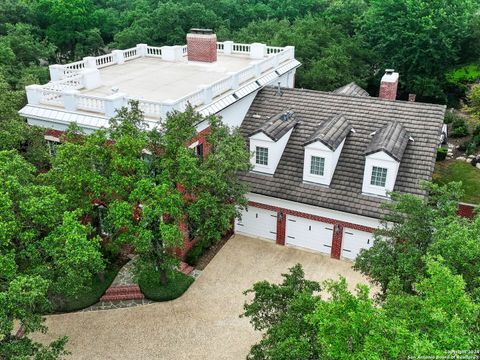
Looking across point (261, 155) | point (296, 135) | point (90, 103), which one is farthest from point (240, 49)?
point (90, 103)

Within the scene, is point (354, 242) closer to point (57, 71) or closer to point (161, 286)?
point (161, 286)

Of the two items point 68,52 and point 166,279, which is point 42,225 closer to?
point 166,279

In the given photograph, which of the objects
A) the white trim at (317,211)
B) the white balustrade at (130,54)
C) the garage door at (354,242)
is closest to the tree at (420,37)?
the white balustrade at (130,54)

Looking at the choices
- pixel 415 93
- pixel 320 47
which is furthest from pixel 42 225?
pixel 415 93

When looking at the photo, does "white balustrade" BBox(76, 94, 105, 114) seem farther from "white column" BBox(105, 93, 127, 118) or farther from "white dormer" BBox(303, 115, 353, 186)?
"white dormer" BBox(303, 115, 353, 186)

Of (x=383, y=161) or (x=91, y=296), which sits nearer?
(x=91, y=296)

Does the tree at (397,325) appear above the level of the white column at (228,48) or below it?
below

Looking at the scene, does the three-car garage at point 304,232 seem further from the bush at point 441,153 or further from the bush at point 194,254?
the bush at point 441,153
